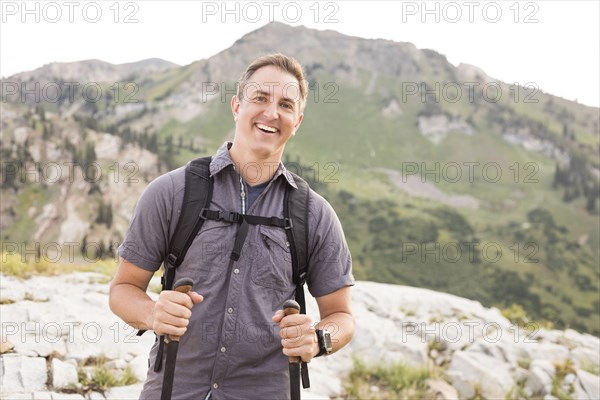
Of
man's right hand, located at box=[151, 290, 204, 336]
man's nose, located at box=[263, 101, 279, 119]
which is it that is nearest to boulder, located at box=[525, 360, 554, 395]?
man's nose, located at box=[263, 101, 279, 119]

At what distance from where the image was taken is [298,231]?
3082 mm

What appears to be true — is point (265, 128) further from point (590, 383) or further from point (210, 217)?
point (590, 383)

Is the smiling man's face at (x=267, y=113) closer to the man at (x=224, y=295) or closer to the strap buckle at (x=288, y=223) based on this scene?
the man at (x=224, y=295)

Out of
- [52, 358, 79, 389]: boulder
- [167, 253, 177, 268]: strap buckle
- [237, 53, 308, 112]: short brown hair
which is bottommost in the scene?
[52, 358, 79, 389]: boulder

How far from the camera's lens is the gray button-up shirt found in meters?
2.89

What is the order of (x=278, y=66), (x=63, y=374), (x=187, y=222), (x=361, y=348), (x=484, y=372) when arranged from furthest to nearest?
(x=361, y=348) < (x=484, y=372) < (x=63, y=374) < (x=278, y=66) < (x=187, y=222)

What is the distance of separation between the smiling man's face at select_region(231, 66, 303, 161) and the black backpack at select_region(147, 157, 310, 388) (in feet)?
0.96

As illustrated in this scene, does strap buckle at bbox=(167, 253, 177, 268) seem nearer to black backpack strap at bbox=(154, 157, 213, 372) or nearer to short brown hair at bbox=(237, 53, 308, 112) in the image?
black backpack strap at bbox=(154, 157, 213, 372)

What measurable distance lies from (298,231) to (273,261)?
25cm

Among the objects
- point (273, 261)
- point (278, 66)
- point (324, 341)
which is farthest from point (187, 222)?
point (278, 66)

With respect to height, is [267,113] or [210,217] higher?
[267,113]

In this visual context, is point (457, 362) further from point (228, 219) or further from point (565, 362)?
point (228, 219)

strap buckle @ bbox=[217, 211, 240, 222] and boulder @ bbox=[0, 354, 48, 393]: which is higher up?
strap buckle @ bbox=[217, 211, 240, 222]

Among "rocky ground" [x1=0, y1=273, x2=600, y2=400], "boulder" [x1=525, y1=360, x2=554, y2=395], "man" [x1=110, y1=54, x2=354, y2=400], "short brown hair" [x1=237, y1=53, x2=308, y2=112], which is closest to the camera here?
"man" [x1=110, y1=54, x2=354, y2=400]
